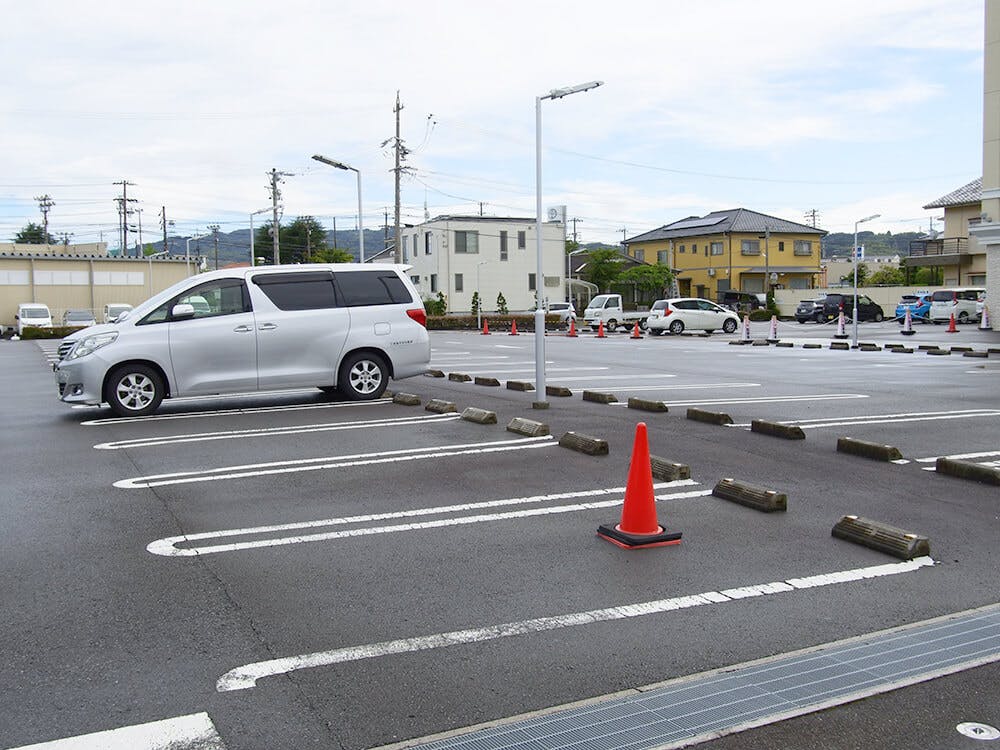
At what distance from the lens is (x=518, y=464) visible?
8.38m

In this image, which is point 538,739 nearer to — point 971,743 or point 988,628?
point 971,743

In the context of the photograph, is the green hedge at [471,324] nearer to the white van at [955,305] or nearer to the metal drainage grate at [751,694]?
the white van at [955,305]

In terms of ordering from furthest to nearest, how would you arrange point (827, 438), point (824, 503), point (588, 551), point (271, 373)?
point (271, 373)
point (827, 438)
point (824, 503)
point (588, 551)

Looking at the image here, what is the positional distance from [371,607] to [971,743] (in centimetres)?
275

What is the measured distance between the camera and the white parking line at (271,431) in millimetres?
9703

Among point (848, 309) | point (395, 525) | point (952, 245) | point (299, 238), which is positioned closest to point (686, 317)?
point (848, 309)

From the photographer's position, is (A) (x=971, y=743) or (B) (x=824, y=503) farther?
(B) (x=824, y=503)

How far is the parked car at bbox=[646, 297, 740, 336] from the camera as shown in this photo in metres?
38.1

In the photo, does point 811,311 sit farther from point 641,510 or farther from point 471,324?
point 641,510

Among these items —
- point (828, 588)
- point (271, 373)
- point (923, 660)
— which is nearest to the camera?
point (923, 660)

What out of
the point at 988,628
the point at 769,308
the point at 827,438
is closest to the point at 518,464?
the point at 827,438

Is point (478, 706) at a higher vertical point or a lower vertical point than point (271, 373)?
lower

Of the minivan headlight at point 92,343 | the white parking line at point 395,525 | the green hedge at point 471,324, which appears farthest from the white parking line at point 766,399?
the green hedge at point 471,324

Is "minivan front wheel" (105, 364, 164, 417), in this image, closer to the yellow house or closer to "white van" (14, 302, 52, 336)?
"white van" (14, 302, 52, 336)
